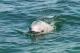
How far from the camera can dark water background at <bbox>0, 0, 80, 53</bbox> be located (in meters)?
11.9

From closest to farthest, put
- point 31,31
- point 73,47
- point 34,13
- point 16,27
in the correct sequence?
point 73,47
point 31,31
point 16,27
point 34,13

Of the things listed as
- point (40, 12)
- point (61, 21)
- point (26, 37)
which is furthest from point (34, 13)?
point (26, 37)

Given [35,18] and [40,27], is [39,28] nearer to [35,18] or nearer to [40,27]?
[40,27]

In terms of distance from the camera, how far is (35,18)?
50.6 ft

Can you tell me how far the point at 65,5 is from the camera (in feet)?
56.4

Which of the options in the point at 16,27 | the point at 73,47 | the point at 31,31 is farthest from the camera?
the point at 16,27

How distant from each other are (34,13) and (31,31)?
11.5 ft

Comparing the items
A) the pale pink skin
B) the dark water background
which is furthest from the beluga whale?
the dark water background

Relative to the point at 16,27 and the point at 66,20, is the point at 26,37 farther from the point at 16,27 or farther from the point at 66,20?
the point at 66,20

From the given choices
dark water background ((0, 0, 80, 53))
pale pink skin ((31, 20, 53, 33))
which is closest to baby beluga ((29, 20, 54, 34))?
pale pink skin ((31, 20, 53, 33))

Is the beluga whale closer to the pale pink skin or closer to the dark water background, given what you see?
the pale pink skin

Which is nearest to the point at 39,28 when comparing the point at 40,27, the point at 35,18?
the point at 40,27

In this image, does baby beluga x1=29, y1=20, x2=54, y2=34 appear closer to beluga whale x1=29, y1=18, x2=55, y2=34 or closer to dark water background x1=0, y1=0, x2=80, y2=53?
beluga whale x1=29, y1=18, x2=55, y2=34

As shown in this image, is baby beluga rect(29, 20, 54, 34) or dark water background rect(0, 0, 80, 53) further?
baby beluga rect(29, 20, 54, 34)
